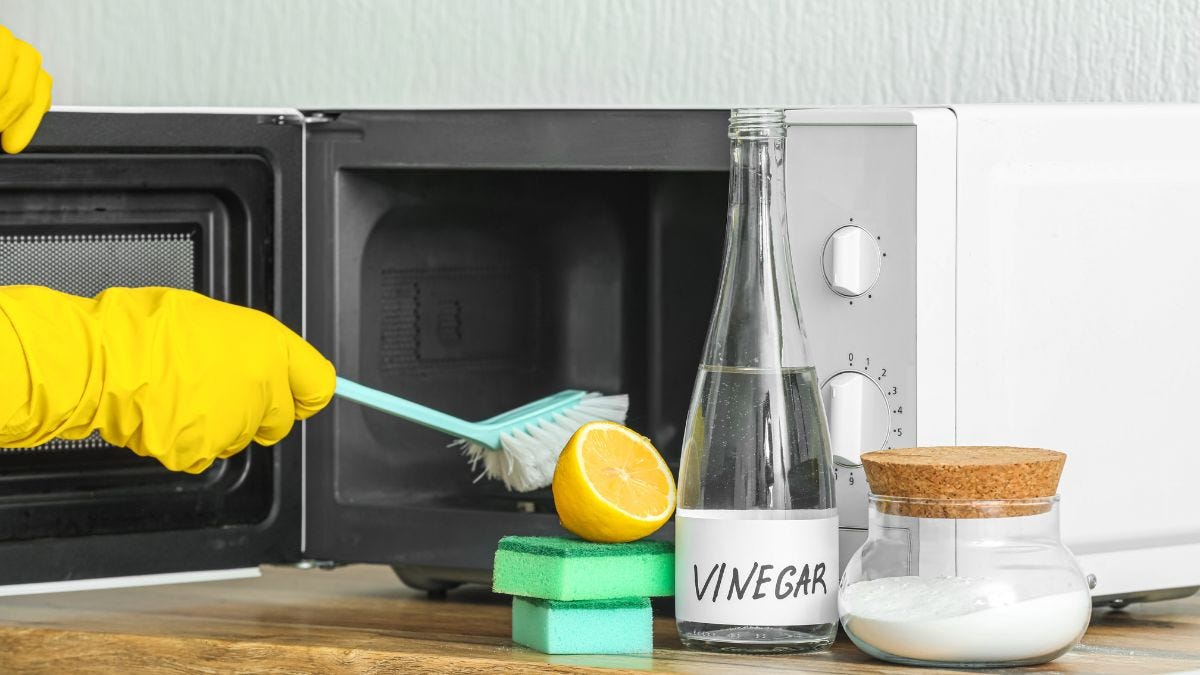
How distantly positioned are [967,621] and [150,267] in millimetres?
539

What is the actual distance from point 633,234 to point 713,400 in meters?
0.30

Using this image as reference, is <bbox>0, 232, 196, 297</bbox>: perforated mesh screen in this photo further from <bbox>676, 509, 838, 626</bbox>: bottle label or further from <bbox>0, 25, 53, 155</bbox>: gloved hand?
<bbox>676, 509, 838, 626</bbox>: bottle label

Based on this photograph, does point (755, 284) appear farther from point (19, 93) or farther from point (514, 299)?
point (19, 93)

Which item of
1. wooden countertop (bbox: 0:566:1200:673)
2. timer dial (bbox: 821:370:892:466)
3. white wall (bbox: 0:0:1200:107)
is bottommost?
wooden countertop (bbox: 0:566:1200:673)

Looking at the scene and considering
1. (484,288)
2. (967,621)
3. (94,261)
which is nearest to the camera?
(967,621)

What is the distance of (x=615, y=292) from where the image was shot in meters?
1.24

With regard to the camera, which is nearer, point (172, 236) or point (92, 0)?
point (172, 236)

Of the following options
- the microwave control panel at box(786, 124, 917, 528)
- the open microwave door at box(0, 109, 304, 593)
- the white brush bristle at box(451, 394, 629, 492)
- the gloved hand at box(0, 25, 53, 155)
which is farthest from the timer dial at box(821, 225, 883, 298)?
the gloved hand at box(0, 25, 53, 155)

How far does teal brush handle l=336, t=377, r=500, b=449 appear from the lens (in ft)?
3.38

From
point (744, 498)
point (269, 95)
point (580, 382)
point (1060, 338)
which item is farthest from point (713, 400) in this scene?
point (269, 95)

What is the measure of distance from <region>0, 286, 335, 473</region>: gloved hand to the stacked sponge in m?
0.17

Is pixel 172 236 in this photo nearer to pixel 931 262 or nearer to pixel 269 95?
pixel 269 95

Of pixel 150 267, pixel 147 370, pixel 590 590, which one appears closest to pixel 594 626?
pixel 590 590

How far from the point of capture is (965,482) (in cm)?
87
